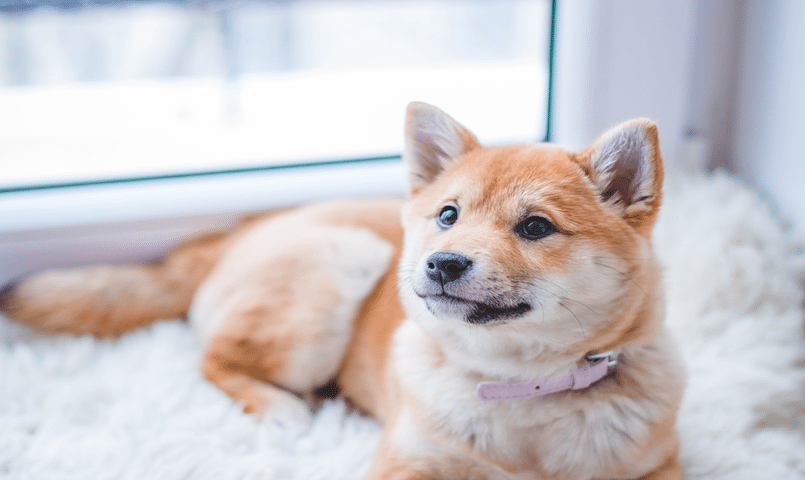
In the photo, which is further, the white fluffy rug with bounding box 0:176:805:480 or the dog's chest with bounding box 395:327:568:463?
the white fluffy rug with bounding box 0:176:805:480

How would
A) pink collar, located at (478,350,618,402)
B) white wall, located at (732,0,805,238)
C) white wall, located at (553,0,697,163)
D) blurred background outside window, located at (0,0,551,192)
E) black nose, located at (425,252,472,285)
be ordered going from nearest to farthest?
1. black nose, located at (425,252,472,285)
2. pink collar, located at (478,350,618,402)
3. white wall, located at (732,0,805,238)
4. white wall, located at (553,0,697,163)
5. blurred background outside window, located at (0,0,551,192)

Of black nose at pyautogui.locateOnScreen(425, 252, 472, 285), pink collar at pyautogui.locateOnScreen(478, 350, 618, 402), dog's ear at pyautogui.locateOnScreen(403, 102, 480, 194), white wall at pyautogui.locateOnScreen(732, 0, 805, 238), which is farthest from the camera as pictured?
white wall at pyautogui.locateOnScreen(732, 0, 805, 238)

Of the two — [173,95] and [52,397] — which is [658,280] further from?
[173,95]

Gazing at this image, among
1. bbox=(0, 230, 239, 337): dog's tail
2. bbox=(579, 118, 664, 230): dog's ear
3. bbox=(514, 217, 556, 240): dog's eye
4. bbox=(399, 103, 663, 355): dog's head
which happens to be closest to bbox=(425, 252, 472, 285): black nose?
bbox=(399, 103, 663, 355): dog's head

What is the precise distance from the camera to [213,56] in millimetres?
1733

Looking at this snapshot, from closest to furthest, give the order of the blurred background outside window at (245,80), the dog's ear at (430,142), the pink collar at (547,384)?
1. the pink collar at (547,384)
2. the dog's ear at (430,142)
3. the blurred background outside window at (245,80)

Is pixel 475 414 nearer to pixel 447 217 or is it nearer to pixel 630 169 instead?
pixel 447 217

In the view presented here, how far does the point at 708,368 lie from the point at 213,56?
1603mm

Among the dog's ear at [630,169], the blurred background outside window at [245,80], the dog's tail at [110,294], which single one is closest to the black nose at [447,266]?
the dog's ear at [630,169]

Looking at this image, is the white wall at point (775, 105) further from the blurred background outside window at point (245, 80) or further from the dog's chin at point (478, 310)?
the dog's chin at point (478, 310)

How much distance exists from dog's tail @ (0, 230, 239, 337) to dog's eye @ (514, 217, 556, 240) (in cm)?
94

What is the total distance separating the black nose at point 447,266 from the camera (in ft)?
2.71

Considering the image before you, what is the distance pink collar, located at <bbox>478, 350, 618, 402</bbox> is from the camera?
0.93m

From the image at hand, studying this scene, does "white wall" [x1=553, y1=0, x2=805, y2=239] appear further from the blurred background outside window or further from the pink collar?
the pink collar
